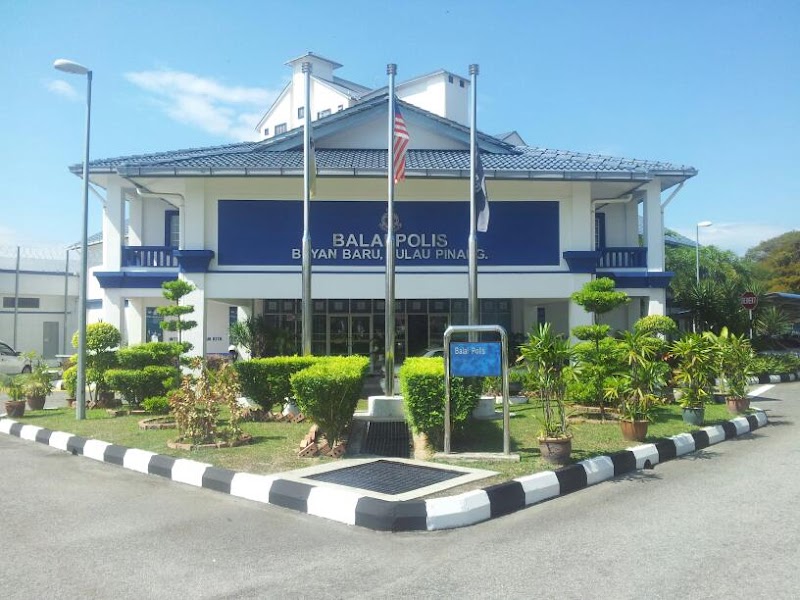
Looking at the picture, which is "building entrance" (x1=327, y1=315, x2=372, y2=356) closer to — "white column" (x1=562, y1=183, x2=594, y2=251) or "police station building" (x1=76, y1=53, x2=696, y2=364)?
"police station building" (x1=76, y1=53, x2=696, y2=364)

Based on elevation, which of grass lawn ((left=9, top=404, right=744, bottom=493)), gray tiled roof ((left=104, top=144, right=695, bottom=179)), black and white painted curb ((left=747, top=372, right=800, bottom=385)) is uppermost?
gray tiled roof ((left=104, top=144, right=695, bottom=179))

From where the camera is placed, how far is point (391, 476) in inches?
287

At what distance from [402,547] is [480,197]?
983 cm

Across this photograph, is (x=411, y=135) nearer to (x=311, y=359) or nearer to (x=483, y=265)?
(x=483, y=265)

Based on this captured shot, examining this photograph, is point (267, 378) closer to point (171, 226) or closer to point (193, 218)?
point (193, 218)

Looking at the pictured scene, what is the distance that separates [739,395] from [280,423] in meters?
8.44

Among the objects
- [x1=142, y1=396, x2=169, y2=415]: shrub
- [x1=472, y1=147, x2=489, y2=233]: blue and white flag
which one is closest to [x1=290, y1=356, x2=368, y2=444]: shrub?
[x1=142, y1=396, x2=169, y2=415]: shrub

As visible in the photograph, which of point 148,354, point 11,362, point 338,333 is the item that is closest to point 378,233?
point 338,333

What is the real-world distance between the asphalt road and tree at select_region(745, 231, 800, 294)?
4385cm

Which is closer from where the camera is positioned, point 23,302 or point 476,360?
Result: point 476,360

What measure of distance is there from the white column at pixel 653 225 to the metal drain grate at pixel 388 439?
10.4 metres

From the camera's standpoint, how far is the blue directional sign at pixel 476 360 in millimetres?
8102

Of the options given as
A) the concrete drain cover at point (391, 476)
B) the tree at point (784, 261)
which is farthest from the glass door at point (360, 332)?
the tree at point (784, 261)

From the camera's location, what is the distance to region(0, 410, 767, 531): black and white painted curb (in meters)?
5.86
